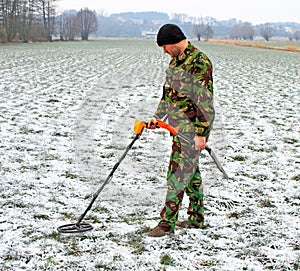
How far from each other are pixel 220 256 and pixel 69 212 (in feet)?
5.71

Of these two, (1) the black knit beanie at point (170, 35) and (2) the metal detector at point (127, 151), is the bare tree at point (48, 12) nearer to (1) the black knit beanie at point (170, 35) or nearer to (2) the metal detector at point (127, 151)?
(2) the metal detector at point (127, 151)

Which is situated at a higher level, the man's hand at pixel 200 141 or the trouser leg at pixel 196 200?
the man's hand at pixel 200 141

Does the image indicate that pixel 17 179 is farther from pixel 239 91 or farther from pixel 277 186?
pixel 239 91

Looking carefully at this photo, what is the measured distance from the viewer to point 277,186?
5.34m

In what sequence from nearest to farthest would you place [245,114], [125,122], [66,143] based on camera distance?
[66,143], [125,122], [245,114]

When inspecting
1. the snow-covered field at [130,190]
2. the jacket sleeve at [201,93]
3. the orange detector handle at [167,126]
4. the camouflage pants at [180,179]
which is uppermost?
the jacket sleeve at [201,93]

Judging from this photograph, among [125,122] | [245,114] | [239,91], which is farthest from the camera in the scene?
[239,91]

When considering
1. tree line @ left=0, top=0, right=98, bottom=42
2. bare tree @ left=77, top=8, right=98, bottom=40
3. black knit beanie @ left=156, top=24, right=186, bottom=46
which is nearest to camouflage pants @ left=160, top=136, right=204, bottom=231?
black knit beanie @ left=156, top=24, right=186, bottom=46

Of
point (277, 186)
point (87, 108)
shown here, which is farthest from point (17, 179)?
point (87, 108)

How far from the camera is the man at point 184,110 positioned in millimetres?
3391

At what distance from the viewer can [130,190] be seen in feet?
17.1

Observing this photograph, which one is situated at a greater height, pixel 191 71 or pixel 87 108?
pixel 191 71

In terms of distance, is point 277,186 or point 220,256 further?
point 277,186

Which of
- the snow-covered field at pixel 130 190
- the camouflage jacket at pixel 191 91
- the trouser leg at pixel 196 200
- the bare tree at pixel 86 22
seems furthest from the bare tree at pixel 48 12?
the camouflage jacket at pixel 191 91
